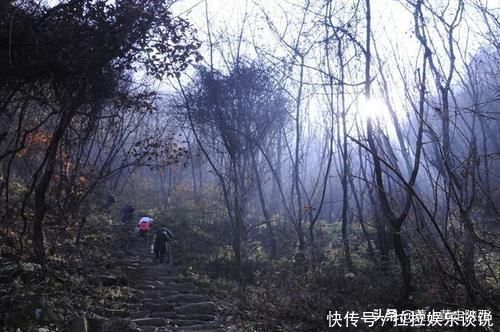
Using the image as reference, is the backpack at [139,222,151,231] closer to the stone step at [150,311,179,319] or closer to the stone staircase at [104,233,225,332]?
the stone staircase at [104,233,225,332]

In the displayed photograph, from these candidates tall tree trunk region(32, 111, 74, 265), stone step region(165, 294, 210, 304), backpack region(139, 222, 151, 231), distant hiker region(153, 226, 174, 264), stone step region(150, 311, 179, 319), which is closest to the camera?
stone step region(150, 311, 179, 319)

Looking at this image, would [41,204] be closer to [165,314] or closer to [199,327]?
[165,314]

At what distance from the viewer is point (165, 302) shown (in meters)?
8.76

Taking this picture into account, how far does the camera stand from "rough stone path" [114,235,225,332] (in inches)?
290

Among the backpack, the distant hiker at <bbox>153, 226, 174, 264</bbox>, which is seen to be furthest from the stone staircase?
the backpack

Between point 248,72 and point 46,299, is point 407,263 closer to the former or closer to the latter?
point 46,299

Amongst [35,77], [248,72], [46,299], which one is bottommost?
[46,299]

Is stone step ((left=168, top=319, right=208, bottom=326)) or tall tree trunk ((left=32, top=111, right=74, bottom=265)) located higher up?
tall tree trunk ((left=32, top=111, right=74, bottom=265))

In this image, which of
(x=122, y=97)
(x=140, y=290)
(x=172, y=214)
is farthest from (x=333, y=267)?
(x=172, y=214)

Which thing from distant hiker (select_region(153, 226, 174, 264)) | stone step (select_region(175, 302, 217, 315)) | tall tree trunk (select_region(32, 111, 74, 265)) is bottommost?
stone step (select_region(175, 302, 217, 315))

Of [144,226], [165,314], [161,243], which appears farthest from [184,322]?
[144,226]

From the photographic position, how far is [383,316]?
737 cm

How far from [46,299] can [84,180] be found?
7.15m

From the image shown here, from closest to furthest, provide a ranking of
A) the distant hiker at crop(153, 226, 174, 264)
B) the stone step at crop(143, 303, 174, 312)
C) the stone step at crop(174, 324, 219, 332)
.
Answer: the stone step at crop(174, 324, 219, 332) < the stone step at crop(143, 303, 174, 312) < the distant hiker at crop(153, 226, 174, 264)
